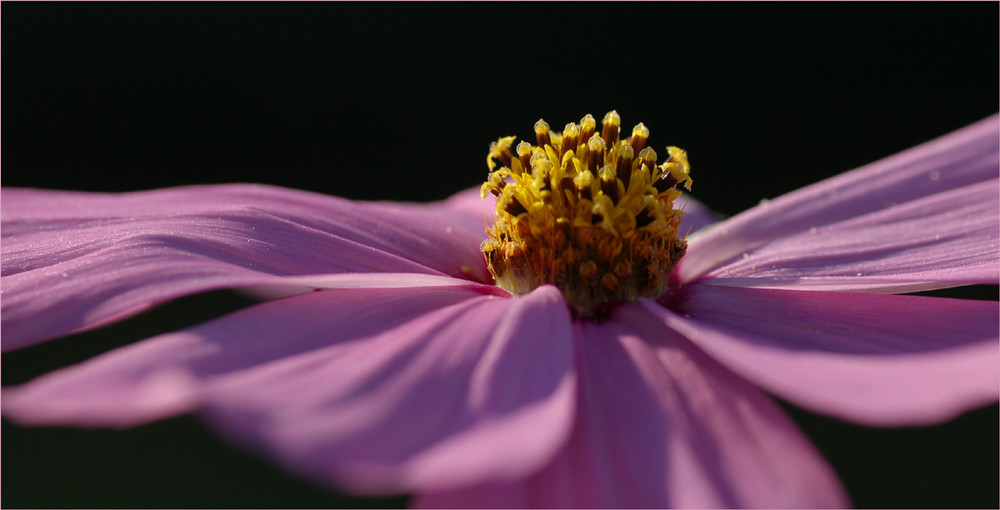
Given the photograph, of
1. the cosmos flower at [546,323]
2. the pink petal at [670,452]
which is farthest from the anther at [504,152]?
the pink petal at [670,452]

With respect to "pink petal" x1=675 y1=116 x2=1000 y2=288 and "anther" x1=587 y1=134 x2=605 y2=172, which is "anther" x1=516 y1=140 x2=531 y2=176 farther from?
"pink petal" x1=675 y1=116 x2=1000 y2=288

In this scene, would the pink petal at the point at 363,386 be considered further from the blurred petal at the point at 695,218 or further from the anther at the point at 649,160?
the blurred petal at the point at 695,218

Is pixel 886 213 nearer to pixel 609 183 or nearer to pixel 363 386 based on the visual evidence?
pixel 609 183

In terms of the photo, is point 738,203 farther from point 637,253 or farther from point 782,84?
point 637,253

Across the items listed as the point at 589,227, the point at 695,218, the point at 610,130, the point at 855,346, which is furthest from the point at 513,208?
the point at 695,218

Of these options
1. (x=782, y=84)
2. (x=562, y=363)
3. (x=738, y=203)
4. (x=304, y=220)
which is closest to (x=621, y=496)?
(x=562, y=363)

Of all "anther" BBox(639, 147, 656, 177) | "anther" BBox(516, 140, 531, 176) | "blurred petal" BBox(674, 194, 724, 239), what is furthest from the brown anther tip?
"blurred petal" BBox(674, 194, 724, 239)
